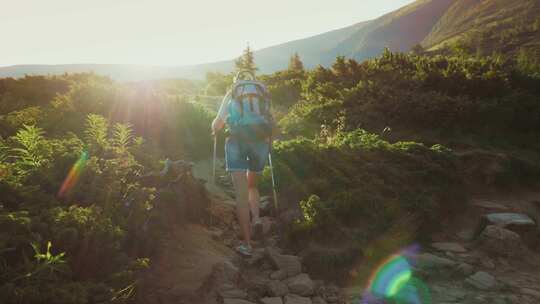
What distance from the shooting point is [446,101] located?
33.6ft

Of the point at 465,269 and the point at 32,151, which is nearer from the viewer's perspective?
the point at 32,151

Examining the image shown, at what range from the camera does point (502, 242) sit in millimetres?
5711

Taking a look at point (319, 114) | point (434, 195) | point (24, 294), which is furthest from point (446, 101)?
point (24, 294)

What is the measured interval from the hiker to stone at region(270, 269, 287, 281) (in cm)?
51

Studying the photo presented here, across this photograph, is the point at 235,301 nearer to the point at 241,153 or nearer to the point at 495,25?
the point at 241,153

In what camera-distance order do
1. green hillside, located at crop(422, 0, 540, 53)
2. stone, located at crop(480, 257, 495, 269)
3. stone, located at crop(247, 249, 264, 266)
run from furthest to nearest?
green hillside, located at crop(422, 0, 540, 53) → stone, located at crop(480, 257, 495, 269) → stone, located at crop(247, 249, 264, 266)

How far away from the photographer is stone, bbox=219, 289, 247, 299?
3.82 metres

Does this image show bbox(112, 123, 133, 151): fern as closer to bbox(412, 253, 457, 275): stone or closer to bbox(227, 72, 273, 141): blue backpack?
bbox(227, 72, 273, 141): blue backpack

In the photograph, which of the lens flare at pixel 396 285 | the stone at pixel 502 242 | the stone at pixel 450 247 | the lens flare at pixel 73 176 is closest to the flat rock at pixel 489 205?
the stone at pixel 502 242

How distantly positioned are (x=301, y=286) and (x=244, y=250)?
1.02m

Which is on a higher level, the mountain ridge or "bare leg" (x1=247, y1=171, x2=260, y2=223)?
the mountain ridge

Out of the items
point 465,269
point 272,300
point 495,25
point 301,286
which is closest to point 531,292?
point 465,269

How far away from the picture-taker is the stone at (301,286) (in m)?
4.36

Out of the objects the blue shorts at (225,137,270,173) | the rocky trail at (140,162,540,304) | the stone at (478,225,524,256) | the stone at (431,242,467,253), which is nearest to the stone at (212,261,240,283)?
the rocky trail at (140,162,540,304)
